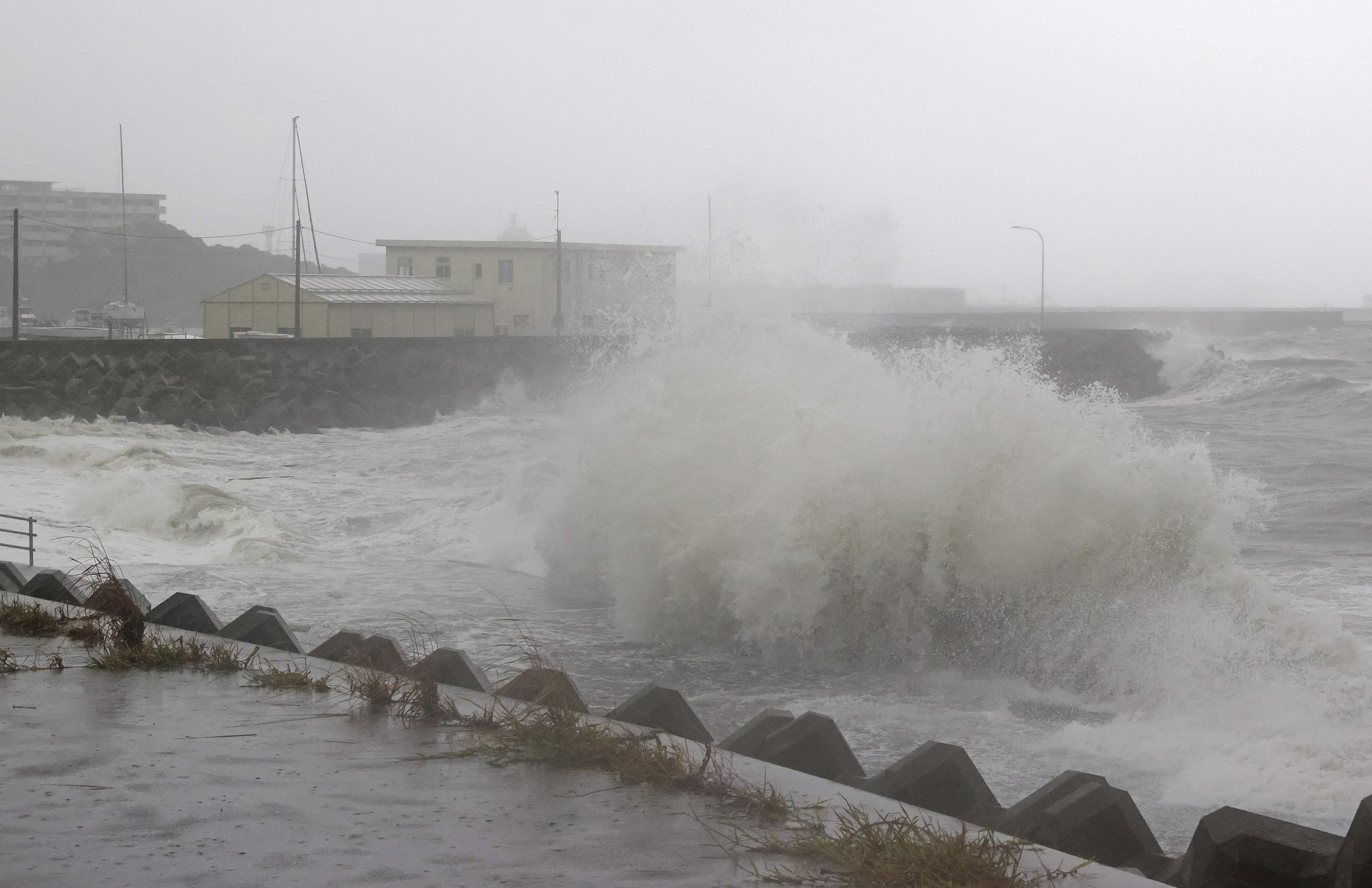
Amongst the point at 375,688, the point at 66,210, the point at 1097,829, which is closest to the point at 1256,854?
the point at 1097,829

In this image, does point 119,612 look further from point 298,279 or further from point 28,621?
point 298,279

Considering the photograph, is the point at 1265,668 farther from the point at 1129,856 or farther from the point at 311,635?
the point at 311,635

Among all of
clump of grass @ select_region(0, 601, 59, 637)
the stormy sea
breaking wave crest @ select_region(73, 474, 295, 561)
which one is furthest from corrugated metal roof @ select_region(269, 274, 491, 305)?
clump of grass @ select_region(0, 601, 59, 637)

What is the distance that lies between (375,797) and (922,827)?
168cm

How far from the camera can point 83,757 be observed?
4.14 meters

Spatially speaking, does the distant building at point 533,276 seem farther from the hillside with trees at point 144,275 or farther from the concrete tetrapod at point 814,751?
the concrete tetrapod at point 814,751

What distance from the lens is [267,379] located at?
32.2m

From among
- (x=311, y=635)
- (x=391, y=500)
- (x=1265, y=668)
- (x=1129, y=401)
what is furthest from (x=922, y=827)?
(x=1129, y=401)

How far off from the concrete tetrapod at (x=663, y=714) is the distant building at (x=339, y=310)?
4051 centimetres

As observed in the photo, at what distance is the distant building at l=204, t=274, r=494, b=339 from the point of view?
4462cm

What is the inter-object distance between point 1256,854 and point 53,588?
23.9 feet

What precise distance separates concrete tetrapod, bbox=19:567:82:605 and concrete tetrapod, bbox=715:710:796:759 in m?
5.10

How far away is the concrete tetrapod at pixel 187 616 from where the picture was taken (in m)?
6.43

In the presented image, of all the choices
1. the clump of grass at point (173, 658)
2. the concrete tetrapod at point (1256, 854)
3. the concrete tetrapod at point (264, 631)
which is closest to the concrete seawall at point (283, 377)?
the concrete tetrapod at point (264, 631)
